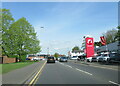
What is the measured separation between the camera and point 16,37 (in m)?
51.6

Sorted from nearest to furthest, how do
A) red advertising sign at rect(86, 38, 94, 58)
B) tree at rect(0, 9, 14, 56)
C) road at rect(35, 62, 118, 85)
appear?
road at rect(35, 62, 118, 85) < red advertising sign at rect(86, 38, 94, 58) < tree at rect(0, 9, 14, 56)

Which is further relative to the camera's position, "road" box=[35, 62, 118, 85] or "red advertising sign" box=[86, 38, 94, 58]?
"red advertising sign" box=[86, 38, 94, 58]

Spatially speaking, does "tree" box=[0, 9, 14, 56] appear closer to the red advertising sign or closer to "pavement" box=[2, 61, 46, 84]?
the red advertising sign

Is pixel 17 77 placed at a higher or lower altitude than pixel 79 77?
higher

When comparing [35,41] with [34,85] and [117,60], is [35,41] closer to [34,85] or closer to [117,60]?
[117,60]

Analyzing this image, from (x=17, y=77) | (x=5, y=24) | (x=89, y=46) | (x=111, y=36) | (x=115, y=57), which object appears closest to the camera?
(x=17, y=77)

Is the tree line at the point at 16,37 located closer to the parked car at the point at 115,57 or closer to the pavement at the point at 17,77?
the parked car at the point at 115,57

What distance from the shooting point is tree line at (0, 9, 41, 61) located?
50106mm

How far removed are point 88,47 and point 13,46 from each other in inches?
852

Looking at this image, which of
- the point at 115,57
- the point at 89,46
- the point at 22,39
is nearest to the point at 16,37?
the point at 22,39

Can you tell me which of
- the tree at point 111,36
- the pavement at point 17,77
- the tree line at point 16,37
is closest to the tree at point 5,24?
the tree line at point 16,37

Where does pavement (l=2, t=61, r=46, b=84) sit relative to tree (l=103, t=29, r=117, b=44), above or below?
below

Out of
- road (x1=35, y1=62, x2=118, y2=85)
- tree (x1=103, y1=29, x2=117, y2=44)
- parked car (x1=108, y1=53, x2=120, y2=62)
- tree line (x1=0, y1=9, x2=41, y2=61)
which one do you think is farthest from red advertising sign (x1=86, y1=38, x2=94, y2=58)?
tree (x1=103, y1=29, x2=117, y2=44)

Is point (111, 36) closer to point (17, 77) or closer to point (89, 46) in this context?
point (89, 46)
